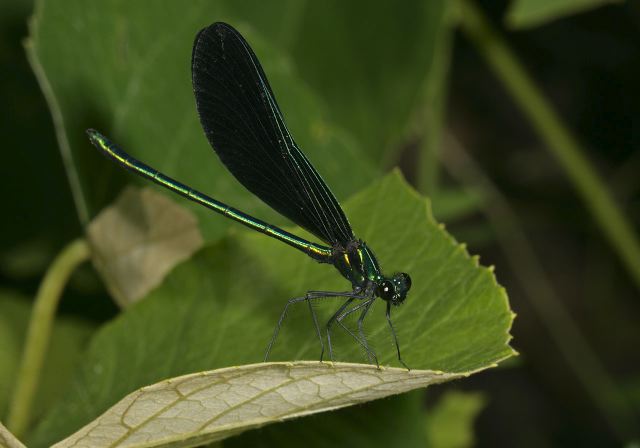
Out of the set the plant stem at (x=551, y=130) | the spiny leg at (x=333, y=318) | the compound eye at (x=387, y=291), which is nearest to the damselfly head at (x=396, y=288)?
the compound eye at (x=387, y=291)

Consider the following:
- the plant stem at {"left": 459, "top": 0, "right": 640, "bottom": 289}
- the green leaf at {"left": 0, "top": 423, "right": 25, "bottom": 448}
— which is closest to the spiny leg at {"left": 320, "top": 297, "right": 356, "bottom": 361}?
the green leaf at {"left": 0, "top": 423, "right": 25, "bottom": 448}

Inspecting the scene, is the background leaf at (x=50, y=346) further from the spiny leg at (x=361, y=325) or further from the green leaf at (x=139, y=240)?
the spiny leg at (x=361, y=325)

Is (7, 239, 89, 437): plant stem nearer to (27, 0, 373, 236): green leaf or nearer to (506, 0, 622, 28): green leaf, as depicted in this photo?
(27, 0, 373, 236): green leaf

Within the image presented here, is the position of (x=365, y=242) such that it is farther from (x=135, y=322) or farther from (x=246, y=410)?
(x=246, y=410)

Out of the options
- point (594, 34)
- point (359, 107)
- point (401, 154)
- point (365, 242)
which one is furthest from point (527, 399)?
point (365, 242)

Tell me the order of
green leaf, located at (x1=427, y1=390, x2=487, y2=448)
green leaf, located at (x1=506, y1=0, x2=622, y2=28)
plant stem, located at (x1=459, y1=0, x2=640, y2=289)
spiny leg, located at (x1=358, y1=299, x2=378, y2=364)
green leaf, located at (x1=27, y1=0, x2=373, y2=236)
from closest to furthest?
spiny leg, located at (x1=358, y1=299, x2=378, y2=364), green leaf, located at (x1=27, y1=0, x2=373, y2=236), green leaf, located at (x1=506, y1=0, x2=622, y2=28), green leaf, located at (x1=427, y1=390, x2=487, y2=448), plant stem, located at (x1=459, y1=0, x2=640, y2=289)
